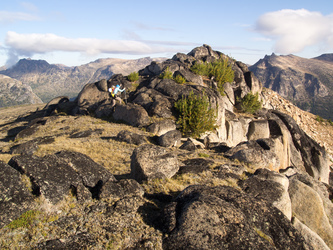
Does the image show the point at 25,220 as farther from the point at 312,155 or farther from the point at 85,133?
the point at 312,155

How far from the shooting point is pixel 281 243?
25.9 ft

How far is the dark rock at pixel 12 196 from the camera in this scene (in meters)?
7.09

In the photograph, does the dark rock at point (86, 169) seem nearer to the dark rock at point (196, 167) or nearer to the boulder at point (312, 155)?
the dark rock at point (196, 167)

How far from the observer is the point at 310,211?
40.2 feet

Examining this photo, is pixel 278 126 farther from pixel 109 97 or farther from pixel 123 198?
pixel 123 198

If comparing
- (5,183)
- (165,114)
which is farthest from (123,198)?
(165,114)

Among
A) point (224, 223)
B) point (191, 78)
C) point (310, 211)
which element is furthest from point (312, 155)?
point (224, 223)

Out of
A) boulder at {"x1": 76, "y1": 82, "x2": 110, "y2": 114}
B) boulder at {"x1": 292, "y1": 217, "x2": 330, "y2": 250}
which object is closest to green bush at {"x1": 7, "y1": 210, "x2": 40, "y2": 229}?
boulder at {"x1": 292, "y1": 217, "x2": 330, "y2": 250}

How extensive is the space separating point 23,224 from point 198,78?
37.2 metres

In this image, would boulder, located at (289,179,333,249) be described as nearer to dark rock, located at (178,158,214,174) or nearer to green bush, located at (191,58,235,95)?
dark rock, located at (178,158,214,174)

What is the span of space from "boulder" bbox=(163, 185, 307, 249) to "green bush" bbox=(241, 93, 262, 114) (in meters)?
33.6

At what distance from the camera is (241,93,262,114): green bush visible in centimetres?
3991

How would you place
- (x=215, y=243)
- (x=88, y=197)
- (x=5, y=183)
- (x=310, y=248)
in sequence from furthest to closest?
(x=88, y=197) < (x=310, y=248) < (x=5, y=183) < (x=215, y=243)

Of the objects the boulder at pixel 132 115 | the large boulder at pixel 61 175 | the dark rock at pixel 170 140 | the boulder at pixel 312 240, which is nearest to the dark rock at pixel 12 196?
the large boulder at pixel 61 175
